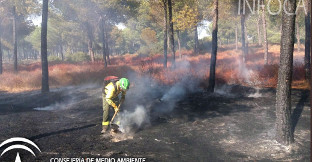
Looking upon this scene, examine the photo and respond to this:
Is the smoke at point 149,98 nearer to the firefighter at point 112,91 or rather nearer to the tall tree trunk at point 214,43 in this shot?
the firefighter at point 112,91

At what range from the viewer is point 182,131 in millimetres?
6078

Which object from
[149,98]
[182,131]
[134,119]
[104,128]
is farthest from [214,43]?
[104,128]

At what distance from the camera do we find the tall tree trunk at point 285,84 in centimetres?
484

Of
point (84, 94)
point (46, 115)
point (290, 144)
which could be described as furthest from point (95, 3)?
point (290, 144)

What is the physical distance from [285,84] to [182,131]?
9.64 feet

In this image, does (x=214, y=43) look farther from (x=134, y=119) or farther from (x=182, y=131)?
(x=182, y=131)

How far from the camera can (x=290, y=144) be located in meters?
4.93

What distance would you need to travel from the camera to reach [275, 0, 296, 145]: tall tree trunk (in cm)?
484

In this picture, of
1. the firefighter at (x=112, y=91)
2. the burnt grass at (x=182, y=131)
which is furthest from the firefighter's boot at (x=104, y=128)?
the burnt grass at (x=182, y=131)

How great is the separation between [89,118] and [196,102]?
4671 millimetres

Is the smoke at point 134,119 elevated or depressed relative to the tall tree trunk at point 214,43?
depressed

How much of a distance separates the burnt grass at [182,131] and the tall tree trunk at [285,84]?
11.5 inches

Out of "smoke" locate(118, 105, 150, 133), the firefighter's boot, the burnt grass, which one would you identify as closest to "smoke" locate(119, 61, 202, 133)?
"smoke" locate(118, 105, 150, 133)

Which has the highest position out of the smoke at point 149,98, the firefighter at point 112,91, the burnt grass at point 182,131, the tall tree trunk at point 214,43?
the tall tree trunk at point 214,43
